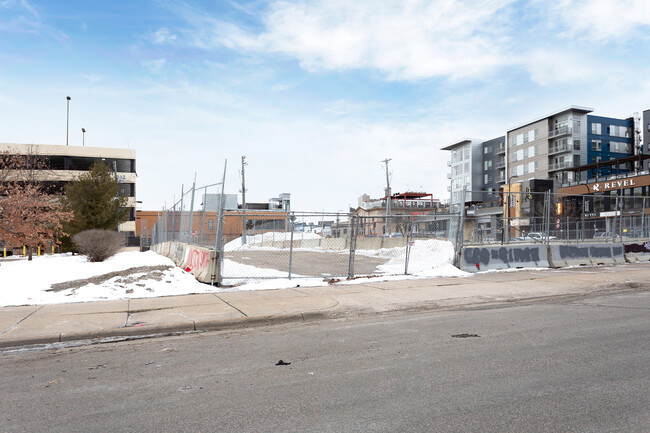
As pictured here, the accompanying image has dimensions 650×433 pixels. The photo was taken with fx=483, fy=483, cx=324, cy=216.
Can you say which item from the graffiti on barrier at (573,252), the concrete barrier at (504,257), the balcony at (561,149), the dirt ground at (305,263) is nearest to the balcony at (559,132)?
the balcony at (561,149)

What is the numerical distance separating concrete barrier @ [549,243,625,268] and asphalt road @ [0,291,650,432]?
11.1m

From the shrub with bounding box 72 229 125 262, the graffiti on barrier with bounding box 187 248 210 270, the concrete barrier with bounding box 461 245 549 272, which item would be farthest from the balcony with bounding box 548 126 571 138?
the graffiti on barrier with bounding box 187 248 210 270

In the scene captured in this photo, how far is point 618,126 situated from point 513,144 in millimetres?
14838

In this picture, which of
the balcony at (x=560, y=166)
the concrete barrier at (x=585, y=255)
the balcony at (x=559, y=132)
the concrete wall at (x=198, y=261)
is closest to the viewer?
the concrete wall at (x=198, y=261)

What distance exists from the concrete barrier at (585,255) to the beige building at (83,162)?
151 feet

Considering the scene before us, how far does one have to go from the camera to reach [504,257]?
16953 mm

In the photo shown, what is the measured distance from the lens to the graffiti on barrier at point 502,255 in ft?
53.4

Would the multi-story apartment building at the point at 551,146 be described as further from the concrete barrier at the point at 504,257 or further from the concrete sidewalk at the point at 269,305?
the concrete sidewalk at the point at 269,305

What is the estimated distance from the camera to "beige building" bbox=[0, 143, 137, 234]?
52906 millimetres

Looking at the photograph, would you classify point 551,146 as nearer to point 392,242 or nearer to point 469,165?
point 469,165

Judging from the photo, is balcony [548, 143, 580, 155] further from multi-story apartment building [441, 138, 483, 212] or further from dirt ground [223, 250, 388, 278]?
dirt ground [223, 250, 388, 278]

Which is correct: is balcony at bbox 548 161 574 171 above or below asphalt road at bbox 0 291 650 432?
above

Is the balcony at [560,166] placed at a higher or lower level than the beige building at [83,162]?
higher

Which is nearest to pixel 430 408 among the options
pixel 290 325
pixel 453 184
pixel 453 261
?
pixel 290 325
